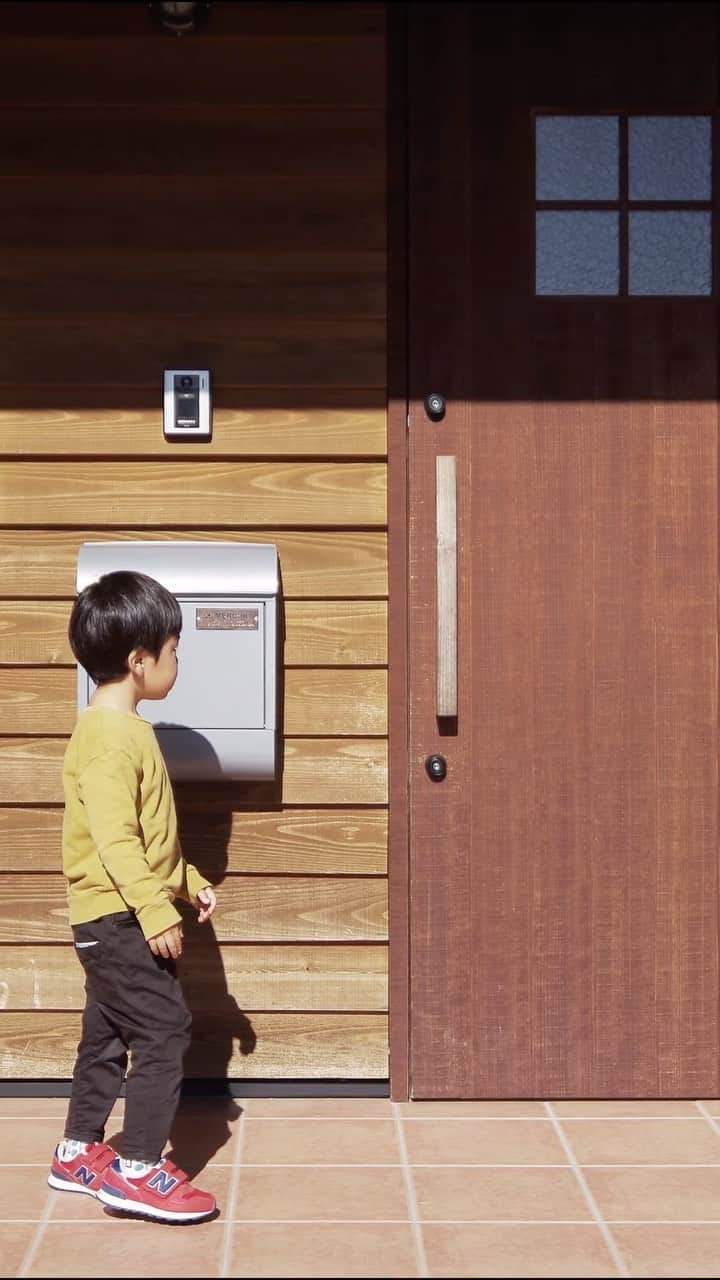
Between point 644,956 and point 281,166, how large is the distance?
2.15 metres

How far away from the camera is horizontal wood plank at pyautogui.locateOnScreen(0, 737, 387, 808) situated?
334 centimetres

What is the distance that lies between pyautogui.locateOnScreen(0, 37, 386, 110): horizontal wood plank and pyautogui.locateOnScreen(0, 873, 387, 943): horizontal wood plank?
1932 millimetres

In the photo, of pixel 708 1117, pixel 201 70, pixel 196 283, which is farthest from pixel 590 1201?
pixel 201 70

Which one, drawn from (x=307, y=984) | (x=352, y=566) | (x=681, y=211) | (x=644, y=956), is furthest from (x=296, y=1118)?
(x=681, y=211)

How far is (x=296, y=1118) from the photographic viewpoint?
3215 mm

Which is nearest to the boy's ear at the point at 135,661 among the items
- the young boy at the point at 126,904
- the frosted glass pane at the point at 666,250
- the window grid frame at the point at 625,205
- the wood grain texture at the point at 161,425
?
the young boy at the point at 126,904

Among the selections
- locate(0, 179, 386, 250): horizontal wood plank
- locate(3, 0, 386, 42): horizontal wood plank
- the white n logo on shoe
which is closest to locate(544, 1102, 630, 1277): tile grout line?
the white n logo on shoe

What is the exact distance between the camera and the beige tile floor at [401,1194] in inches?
98.4

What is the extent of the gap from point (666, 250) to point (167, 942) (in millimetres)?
2058

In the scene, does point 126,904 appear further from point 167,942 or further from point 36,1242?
point 36,1242

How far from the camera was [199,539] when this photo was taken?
11.0 feet

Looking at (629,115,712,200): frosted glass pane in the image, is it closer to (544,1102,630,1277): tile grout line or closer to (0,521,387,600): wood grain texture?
(0,521,387,600): wood grain texture

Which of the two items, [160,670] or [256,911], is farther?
[256,911]

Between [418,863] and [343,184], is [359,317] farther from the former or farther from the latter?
[418,863]
